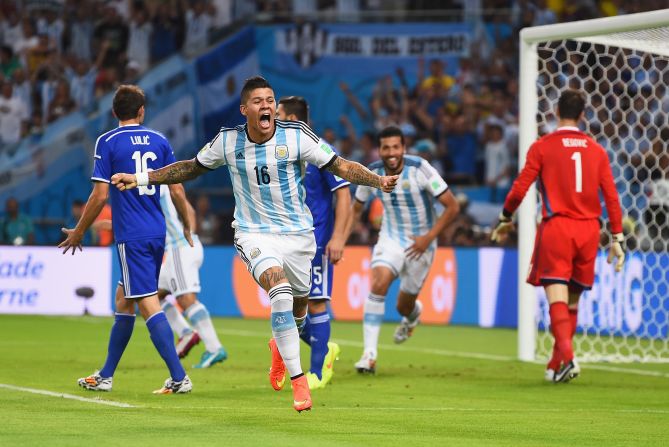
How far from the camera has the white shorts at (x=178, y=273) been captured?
12070mm

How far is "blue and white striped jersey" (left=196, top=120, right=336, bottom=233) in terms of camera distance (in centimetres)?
835

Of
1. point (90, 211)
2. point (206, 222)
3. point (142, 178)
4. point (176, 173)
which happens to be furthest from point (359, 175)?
point (206, 222)

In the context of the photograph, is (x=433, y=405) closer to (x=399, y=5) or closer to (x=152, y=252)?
(x=152, y=252)

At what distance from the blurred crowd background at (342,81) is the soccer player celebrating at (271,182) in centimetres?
1081

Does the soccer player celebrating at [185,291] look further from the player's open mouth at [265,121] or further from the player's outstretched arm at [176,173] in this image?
the player's open mouth at [265,121]

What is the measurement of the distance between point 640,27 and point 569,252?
2.22 metres

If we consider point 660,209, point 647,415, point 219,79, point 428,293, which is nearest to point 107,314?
point 428,293

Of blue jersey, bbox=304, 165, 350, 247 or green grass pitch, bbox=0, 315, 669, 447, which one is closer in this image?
green grass pitch, bbox=0, 315, 669, 447

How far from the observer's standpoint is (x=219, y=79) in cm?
2372

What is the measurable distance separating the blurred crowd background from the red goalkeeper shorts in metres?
7.90

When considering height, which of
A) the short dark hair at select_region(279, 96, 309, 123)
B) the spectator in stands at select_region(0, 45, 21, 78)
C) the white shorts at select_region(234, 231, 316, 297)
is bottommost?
the white shorts at select_region(234, 231, 316, 297)

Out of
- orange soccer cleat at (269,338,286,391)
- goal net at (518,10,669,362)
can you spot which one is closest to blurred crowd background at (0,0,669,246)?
goal net at (518,10,669,362)

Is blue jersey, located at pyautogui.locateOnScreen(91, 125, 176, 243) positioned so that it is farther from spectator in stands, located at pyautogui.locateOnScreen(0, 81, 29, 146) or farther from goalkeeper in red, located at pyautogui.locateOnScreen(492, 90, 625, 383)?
spectator in stands, located at pyautogui.locateOnScreen(0, 81, 29, 146)

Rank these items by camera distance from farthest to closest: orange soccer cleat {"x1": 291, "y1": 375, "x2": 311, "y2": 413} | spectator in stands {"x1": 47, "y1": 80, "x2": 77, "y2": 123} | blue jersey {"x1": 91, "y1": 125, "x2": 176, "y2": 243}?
1. spectator in stands {"x1": 47, "y1": 80, "x2": 77, "y2": 123}
2. blue jersey {"x1": 91, "y1": 125, "x2": 176, "y2": 243}
3. orange soccer cleat {"x1": 291, "y1": 375, "x2": 311, "y2": 413}
